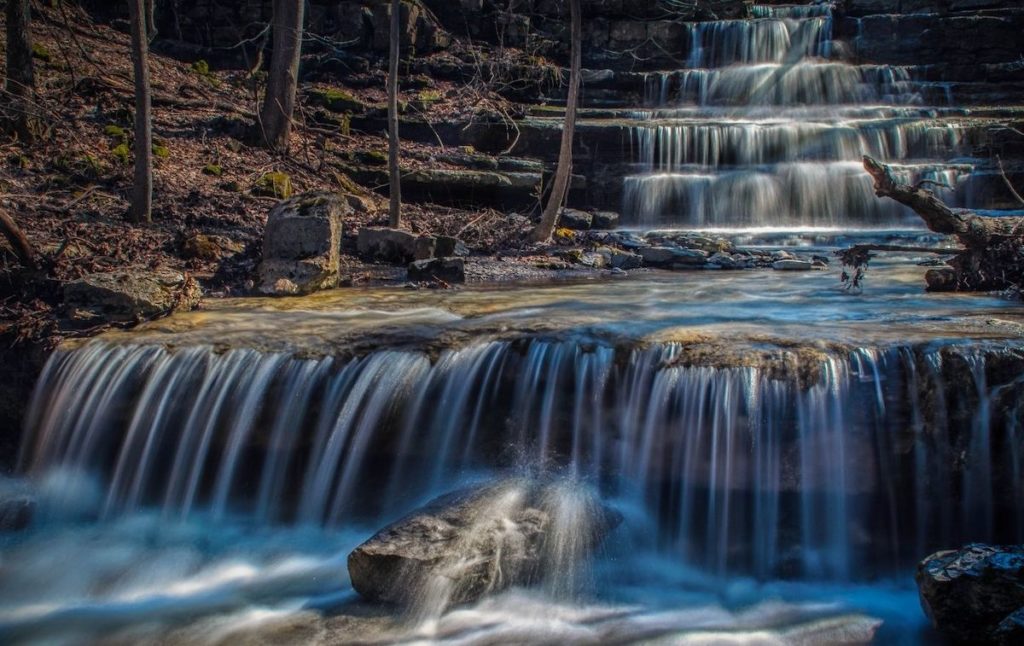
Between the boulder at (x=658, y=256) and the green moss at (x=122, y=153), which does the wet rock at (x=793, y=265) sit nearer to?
the boulder at (x=658, y=256)

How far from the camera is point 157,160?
14797 millimetres

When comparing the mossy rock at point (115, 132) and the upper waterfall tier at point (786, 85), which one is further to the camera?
the upper waterfall tier at point (786, 85)

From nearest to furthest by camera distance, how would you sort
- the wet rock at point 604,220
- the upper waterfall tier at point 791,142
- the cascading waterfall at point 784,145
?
the cascading waterfall at point 784,145
the wet rock at point 604,220
the upper waterfall tier at point 791,142

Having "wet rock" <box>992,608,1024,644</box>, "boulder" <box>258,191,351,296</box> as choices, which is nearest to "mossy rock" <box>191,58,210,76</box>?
"boulder" <box>258,191,351,296</box>

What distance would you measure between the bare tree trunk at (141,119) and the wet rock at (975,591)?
1099 centimetres

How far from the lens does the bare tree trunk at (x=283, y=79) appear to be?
16.9m

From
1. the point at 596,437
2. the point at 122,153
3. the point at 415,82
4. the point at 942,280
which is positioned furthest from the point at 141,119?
the point at 415,82

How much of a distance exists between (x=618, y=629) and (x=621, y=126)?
1695 cm

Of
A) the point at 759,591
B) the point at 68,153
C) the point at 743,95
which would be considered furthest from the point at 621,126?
the point at 759,591

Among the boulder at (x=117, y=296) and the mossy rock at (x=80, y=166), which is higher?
the mossy rock at (x=80, y=166)

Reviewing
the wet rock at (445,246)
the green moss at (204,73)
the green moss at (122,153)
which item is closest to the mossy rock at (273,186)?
the green moss at (122,153)

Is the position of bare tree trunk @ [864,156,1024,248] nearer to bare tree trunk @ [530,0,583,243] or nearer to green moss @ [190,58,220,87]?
bare tree trunk @ [530,0,583,243]

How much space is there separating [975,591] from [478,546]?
281cm

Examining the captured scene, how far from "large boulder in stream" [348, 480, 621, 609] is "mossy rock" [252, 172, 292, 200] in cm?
1013
